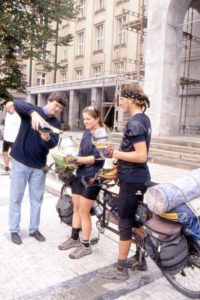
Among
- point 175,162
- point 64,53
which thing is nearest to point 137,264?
point 175,162

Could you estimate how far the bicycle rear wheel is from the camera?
3.48 meters

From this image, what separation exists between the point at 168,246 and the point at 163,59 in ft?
41.7

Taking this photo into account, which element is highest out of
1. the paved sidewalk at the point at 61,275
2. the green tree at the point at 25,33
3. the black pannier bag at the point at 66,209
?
the green tree at the point at 25,33

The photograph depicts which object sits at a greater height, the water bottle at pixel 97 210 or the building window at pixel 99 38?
the building window at pixel 99 38

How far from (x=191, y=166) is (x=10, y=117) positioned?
520 cm

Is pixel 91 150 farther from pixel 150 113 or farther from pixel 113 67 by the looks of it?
pixel 113 67

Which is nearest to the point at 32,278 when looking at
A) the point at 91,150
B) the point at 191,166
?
the point at 91,150

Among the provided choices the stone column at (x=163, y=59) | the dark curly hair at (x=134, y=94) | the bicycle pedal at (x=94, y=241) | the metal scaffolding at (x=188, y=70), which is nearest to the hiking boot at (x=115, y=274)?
the bicycle pedal at (x=94, y=241)

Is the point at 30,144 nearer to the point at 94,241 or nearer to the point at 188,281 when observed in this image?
the point at 94,241

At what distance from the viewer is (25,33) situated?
15.4m

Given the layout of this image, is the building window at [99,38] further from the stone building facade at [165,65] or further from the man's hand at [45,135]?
the man's hand at [45,135]

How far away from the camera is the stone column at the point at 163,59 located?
1470 centimetres

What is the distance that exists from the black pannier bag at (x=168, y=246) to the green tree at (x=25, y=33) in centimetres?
1322

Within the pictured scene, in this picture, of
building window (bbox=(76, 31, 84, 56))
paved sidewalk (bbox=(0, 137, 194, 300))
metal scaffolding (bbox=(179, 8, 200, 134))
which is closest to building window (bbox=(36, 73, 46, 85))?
building window (bbox=(76, 31, 84, 56))
